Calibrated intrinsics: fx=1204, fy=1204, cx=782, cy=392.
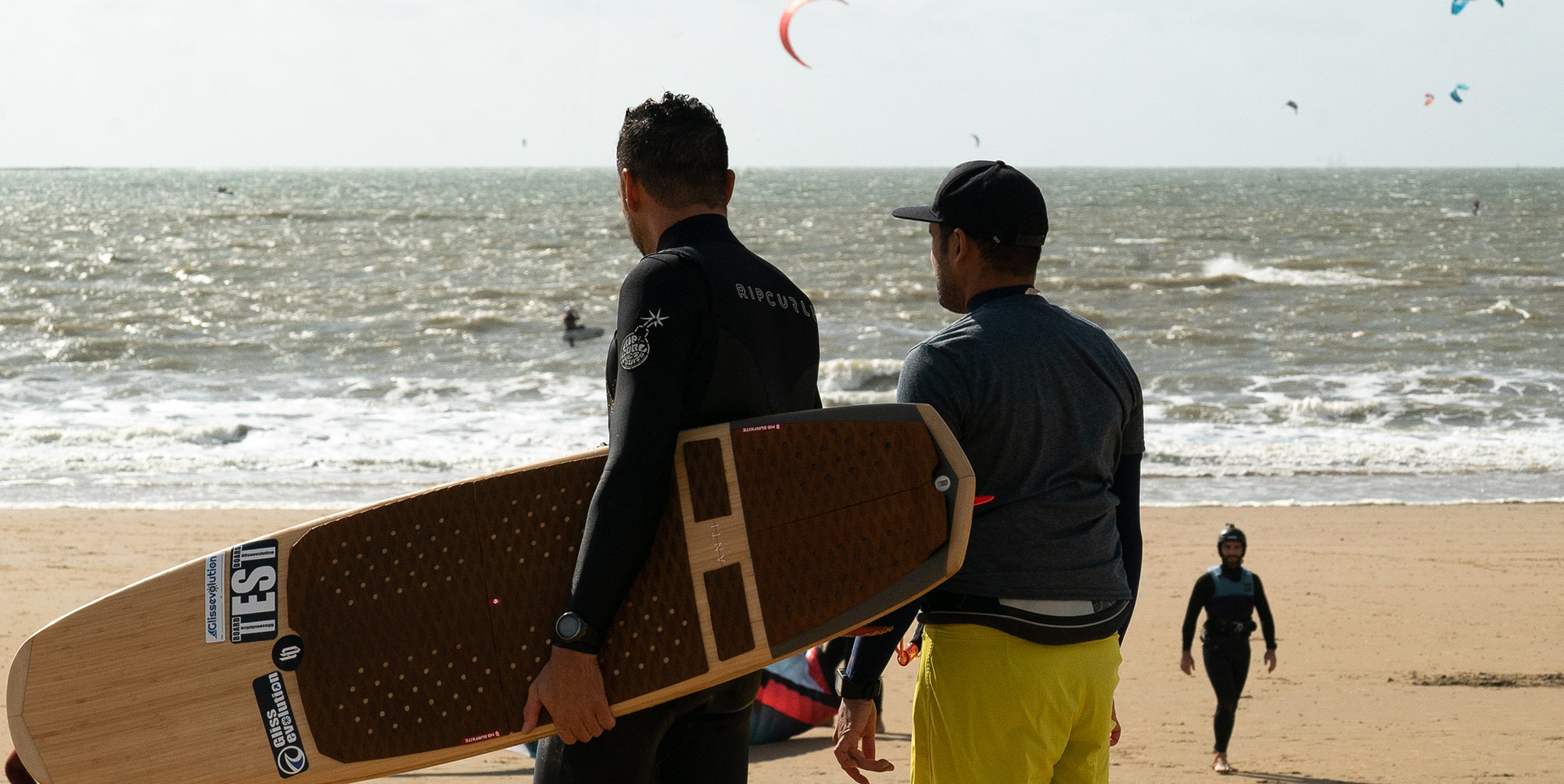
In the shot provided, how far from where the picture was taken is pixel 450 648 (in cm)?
206

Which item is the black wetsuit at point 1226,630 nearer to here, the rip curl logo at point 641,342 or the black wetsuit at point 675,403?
the black wetsuit at point 675,403

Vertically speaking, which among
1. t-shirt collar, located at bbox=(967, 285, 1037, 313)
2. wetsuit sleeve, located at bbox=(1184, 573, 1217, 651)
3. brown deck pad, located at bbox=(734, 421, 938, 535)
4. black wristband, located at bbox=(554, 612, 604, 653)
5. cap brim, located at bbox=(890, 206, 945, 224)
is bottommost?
wetsuit sleeve, located at bbox=(1184, 573, 1217, 651)

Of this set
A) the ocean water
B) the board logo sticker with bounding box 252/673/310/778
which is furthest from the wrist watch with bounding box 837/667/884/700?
the ocean water

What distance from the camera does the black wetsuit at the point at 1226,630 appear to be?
5582 millimetres

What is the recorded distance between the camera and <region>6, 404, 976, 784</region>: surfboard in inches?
77.1

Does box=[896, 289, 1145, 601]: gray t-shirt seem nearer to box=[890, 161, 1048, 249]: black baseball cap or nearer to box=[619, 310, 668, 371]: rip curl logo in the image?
box=[890, 161, 1048, 249]: black baseball cap

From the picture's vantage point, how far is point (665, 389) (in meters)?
1.77

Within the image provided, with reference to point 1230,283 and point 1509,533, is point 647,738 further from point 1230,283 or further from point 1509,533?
point 1230,283

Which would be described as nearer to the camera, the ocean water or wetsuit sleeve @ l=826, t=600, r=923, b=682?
wetsuit sleeve @ l=826, t=600, r=923, b=682

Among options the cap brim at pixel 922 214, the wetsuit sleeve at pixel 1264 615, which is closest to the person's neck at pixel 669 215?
the cap brim at pixel 922 214

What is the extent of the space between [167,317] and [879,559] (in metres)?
28.5

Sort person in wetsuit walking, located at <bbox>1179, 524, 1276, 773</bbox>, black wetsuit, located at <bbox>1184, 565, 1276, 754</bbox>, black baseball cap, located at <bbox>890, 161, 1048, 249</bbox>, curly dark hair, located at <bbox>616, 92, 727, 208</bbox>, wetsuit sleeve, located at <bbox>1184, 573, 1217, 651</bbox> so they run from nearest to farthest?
curly dark hair, located at <bbox>616, 92, 727, 208</bbox>
black baseball cap, located at <bbox>890, 161, 1048, 249</bbox>
black wetsuit, located at <bbox>1184, 565, 1276, 754</bbox>
person in wetsuit walking, located at <bbox>1179, 524, 1276, 773</bbox>
wetsuit sleeve, located at <bbox>1184, 573, 1217, 651</bbox>

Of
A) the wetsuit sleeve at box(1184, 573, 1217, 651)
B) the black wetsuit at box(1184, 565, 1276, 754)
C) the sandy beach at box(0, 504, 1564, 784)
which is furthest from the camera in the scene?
the wetsuit sleeve at box(1184, 573, 1217, 651)

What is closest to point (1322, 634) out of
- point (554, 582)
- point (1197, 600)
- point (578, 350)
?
point (1197, 600)
